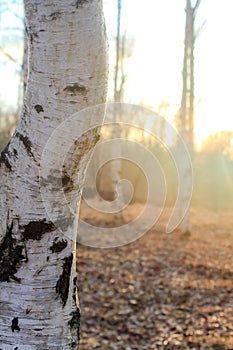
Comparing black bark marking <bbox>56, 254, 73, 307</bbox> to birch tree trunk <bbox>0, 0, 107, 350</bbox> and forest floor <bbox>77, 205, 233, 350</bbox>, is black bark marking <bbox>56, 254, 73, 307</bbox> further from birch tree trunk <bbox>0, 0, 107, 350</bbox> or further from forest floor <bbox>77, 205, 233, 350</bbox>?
forest floor <bbox>77, 205, 233, 350</bbox>

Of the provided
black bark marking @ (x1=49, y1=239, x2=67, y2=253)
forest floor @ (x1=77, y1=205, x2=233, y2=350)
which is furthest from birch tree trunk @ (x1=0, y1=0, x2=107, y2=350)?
forest floor @ (x1=77, y1=205, x2=233, y2=350)

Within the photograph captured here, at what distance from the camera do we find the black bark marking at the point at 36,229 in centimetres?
160

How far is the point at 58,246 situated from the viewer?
164 cm

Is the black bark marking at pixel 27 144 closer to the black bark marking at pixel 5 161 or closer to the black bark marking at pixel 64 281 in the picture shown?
the black bark marking at pixel 5 161

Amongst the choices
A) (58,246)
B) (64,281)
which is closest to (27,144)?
(58,246)

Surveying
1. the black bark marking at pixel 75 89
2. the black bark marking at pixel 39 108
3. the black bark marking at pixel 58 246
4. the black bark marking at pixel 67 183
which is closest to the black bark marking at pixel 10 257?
the black bark marking at pixel 58 246

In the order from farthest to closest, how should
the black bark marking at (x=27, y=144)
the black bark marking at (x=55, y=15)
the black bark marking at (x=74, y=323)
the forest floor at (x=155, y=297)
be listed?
the forest floor at (x=155, y=297), the black bark marking at (x=74, y=323), the black bark marking at (x=27, y=144), the black bark marking at (x=55, y=15)

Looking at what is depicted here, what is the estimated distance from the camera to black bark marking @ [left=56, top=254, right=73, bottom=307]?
1.65m

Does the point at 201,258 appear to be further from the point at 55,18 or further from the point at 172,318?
the point at 55,18

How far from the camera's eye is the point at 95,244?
9680 millimetres

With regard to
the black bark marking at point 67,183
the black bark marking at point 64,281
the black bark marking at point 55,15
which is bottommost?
the black bark marking at point 64,281

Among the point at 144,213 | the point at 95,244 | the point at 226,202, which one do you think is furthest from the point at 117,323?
the point at 226,202

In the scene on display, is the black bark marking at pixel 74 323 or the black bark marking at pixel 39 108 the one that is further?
the black bark marking at pixel 74 323

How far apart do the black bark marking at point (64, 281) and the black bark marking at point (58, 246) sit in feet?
0.15
